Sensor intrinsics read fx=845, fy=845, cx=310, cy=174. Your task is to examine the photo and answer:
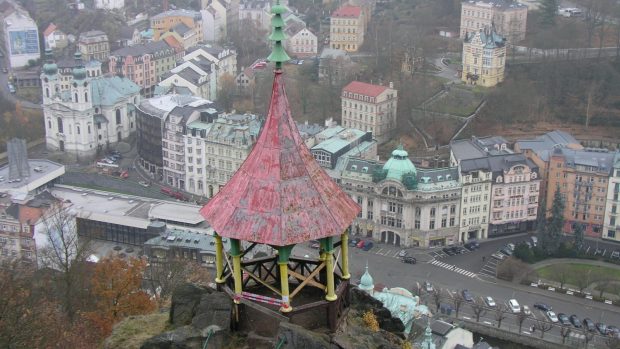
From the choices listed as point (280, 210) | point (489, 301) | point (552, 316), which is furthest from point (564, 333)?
point (280, 210)

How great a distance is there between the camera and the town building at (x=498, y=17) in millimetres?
97938

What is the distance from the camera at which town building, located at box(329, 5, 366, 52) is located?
349ft

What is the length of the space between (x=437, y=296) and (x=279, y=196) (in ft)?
136

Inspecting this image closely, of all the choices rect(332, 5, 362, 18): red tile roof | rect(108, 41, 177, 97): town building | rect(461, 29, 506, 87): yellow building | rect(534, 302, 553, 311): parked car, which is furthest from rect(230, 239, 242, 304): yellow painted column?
rect(332, 5, 362, 18): red tile roof

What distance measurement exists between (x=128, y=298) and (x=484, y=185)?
1596 inches

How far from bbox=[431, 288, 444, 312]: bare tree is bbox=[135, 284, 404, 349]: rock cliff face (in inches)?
1494

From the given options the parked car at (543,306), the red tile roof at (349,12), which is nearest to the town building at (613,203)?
the parked car at (543,306)

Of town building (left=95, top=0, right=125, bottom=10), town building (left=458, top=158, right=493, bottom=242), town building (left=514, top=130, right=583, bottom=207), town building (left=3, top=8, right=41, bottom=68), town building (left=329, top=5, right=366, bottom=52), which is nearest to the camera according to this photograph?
town building (left=458, top=158, right=493, bottom=242)

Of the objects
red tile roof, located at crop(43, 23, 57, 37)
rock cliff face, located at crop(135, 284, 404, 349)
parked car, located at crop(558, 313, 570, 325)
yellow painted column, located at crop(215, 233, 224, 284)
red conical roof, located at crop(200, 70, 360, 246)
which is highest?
red conical roof, located at crop(200, 70, 360, 246)

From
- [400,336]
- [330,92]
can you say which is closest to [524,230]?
[330,92]

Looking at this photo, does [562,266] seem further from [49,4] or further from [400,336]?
[49,4]

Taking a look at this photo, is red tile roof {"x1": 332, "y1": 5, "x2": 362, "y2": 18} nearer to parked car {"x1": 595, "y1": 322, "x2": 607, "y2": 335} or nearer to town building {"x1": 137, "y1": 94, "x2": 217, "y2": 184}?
town building {"x1": 137, "y1": 94, "x2": 217, "y2": 184}

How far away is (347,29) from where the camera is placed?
107 m

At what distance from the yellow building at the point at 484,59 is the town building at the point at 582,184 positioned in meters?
19.0
